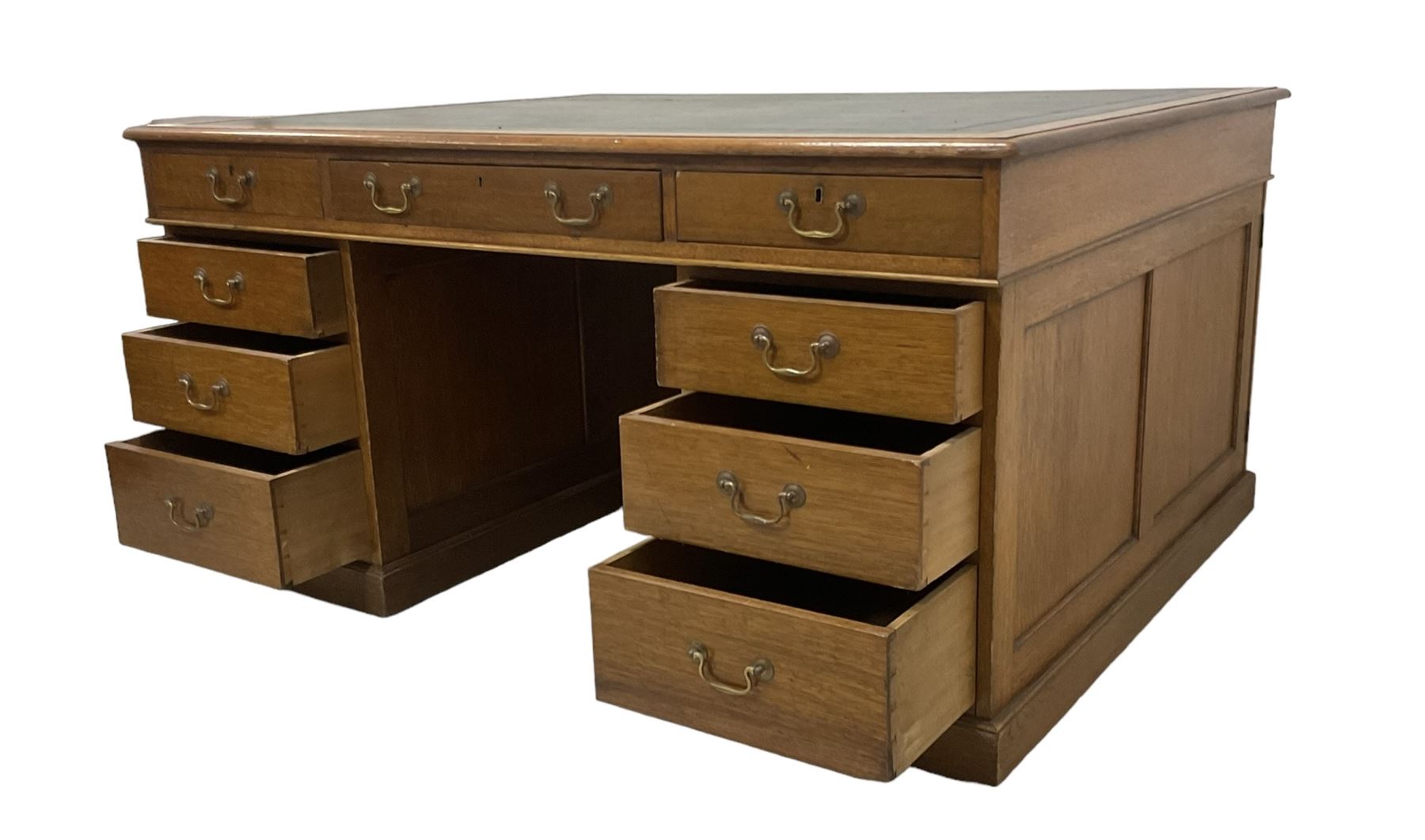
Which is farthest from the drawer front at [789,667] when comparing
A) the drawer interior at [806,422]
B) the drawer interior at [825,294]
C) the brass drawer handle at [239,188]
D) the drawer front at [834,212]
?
the brass drawer handle at [239,188]

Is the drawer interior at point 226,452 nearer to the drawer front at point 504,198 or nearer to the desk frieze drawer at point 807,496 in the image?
the drawer front at point 504,198

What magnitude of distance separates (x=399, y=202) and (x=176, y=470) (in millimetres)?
719

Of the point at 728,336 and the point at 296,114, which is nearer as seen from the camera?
the point at 728,336

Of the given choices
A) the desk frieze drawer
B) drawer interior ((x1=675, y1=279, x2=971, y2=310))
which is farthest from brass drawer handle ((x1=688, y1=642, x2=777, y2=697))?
drawer interior ((x1=675, y1=279, x2=971, y2=310))

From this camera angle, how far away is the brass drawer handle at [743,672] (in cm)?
197

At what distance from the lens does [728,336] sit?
2.03 m

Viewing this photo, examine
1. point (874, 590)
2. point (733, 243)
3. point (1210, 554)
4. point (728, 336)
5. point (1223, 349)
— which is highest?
point (733, 243)

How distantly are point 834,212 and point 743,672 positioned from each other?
668 mm

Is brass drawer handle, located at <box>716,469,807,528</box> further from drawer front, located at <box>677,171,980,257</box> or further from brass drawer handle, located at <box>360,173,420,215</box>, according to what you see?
brass drawer handle, located at <box>360,173,420,215</box>

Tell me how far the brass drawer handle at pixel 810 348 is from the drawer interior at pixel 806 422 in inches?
9.1

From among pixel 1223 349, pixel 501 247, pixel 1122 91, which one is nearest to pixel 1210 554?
pixel 1223 349

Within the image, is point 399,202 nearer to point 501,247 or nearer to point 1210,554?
point 501,247

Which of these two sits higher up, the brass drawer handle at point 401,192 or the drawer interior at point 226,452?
the brass drawer handle at point 401,192

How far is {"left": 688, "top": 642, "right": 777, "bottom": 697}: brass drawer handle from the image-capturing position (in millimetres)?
1975
